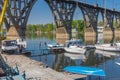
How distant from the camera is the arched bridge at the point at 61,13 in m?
96.5

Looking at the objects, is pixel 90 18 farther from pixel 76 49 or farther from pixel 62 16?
pixel 76 49


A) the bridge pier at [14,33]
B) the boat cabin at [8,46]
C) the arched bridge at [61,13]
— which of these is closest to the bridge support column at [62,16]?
the arched bridge at [61,13]

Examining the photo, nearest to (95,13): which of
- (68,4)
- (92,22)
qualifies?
(92,22)

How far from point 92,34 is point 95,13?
43.6 feet

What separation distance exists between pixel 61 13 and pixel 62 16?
1674mm

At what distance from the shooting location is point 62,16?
420 ft

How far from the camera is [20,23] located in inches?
3942

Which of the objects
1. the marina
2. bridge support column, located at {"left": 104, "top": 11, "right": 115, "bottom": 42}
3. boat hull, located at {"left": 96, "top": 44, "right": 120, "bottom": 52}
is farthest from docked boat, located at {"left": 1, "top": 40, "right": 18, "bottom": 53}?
bridge support column, located at {"left": 104, "top": 11, "right": 115, "bottom": 42}

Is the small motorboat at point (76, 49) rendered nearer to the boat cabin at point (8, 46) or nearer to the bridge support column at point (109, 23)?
the boat cabin at point (8, 46)

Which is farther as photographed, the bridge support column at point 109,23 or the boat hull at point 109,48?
the bridge support column at point 109,23

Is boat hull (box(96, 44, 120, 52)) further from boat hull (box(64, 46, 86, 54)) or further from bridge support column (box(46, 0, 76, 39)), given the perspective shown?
bridge support column (box(46, 0, 76, 39))

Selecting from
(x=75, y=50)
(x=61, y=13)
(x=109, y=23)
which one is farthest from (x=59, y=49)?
(x=109, y=23)

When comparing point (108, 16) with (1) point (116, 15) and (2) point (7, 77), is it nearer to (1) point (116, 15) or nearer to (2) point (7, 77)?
(1) point (116, 15)

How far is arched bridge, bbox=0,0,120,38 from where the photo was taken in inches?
3800
